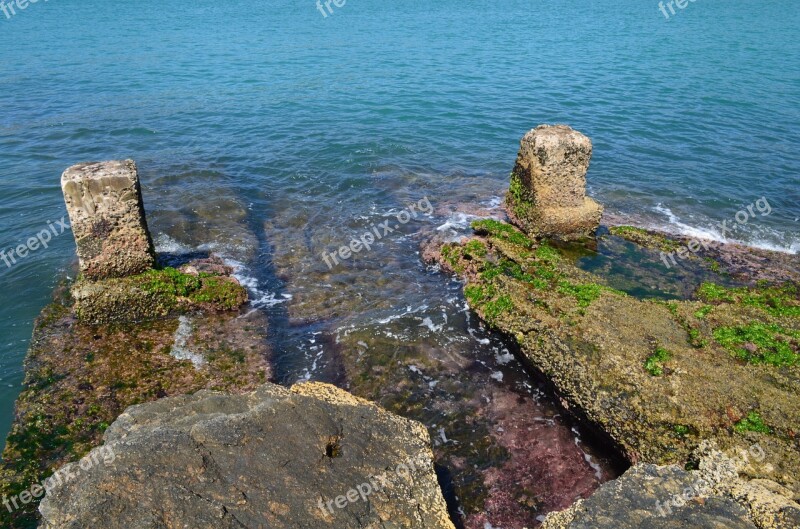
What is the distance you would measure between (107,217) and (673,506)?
11.8 meters

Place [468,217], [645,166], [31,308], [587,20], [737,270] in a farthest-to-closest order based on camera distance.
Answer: [587,20]
[645,166]
[468,217]
[737,270]
[31,308]

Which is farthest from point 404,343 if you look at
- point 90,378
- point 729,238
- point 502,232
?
point 729,238

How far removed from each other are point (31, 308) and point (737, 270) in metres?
19.2

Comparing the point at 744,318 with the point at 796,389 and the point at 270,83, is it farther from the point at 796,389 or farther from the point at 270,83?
the point at 270,83

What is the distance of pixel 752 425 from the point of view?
862cm

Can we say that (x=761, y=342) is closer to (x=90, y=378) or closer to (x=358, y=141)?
(x=90, y=378)

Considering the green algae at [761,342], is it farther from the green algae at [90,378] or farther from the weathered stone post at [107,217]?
the weathered stone post at [107,217]

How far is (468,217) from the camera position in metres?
18.5

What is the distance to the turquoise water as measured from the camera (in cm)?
1552

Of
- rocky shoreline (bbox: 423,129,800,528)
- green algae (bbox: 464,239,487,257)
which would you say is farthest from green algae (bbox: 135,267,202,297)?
green algae (bbox: 464,239,487,257)

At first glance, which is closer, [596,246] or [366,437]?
[366,437]

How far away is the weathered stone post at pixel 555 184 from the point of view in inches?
588

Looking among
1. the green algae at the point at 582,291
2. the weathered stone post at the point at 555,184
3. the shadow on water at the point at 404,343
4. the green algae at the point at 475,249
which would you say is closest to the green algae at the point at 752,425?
the shadow on water at the point at 404,343

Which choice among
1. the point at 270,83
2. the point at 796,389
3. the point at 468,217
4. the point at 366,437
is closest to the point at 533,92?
the point at 270,83
